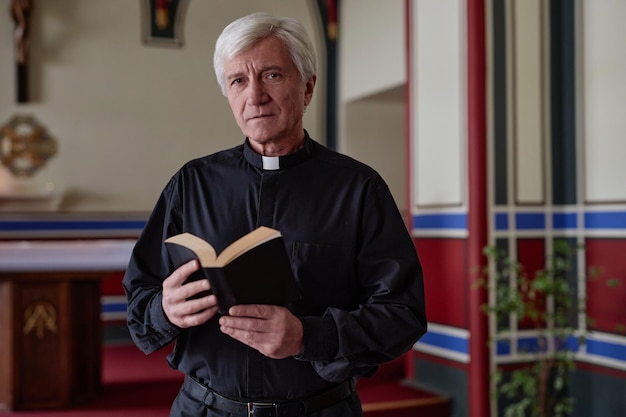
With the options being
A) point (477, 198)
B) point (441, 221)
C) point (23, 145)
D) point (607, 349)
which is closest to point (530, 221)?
point (477, 198)

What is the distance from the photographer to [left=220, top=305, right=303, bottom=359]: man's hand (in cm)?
138

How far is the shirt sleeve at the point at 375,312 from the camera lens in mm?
1477

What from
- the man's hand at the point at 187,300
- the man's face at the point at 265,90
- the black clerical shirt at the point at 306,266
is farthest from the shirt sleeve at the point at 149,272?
the man's face at the point at 265,90

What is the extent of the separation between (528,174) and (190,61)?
339cm

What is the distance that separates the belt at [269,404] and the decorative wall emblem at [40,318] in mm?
2617

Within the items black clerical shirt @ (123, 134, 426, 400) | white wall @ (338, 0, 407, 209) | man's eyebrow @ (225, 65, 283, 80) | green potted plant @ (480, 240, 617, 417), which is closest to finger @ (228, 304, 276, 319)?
black clerical shirt @ (123, 134, 426, 400)

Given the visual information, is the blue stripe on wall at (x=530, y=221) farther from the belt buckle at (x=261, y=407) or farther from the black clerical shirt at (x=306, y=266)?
the belt buckle at (x=261, y=407)

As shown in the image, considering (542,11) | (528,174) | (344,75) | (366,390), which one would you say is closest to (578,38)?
(542,11)

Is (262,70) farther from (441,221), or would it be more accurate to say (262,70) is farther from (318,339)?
(441,221)

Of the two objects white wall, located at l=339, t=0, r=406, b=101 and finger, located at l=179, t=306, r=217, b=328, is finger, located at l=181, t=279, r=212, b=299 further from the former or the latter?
white wall, located at l=339, t=0, r=406, b=101

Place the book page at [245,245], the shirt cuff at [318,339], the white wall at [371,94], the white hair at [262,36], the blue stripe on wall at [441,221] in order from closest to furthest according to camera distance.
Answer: the book page at [245,245] → the shirt cuff at [318,339] → the white hair at [262,36] → the blue stripe on wall at [441,221] → the white wall at [371,94]

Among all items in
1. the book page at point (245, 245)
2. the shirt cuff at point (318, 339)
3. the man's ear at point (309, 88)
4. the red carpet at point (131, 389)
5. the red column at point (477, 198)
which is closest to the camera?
the book page at point (245, 245)

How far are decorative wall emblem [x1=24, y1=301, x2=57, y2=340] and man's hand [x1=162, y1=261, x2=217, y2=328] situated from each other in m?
2.78

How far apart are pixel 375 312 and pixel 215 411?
39 cm
